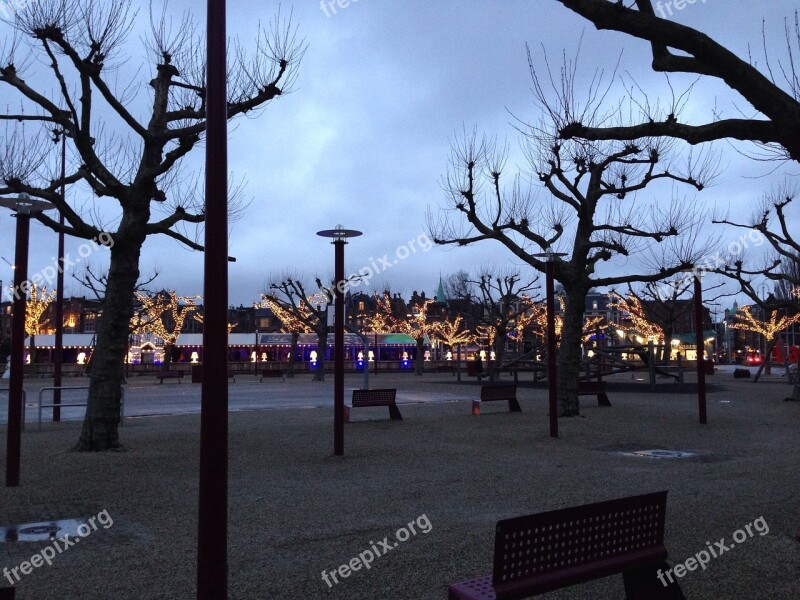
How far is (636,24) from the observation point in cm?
537

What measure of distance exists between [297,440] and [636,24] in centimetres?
1024

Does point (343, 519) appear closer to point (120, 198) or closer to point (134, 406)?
point (120, 198)

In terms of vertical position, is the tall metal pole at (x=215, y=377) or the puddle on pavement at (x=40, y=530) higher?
the tall metal pole at (x=215, y=377)

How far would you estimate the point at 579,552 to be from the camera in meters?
4.18

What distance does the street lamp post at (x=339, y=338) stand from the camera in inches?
458

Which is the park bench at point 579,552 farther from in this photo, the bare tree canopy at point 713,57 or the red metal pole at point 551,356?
the red metal pole at point 551,356

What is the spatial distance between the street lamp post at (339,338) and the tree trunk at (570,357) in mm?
7337

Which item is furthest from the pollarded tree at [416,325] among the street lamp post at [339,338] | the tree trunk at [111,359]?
the tree trunk at [111,359]

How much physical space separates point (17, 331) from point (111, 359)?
279cm

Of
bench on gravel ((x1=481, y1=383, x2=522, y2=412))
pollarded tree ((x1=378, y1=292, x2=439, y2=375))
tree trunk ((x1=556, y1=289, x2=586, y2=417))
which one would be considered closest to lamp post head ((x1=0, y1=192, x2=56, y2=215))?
tree trunk ((x1=556, y1=289, x2=586, y2=417))

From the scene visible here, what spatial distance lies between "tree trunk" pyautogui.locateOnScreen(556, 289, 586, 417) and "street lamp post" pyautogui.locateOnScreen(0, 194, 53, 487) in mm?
12059

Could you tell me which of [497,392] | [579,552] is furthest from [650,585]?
[497,392]

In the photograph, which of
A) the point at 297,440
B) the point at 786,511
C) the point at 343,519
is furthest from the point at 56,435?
the point at 786,511

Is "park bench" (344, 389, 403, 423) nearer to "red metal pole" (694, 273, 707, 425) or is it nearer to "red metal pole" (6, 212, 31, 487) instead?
"red metal pole" (694, 273, 707, 425)
